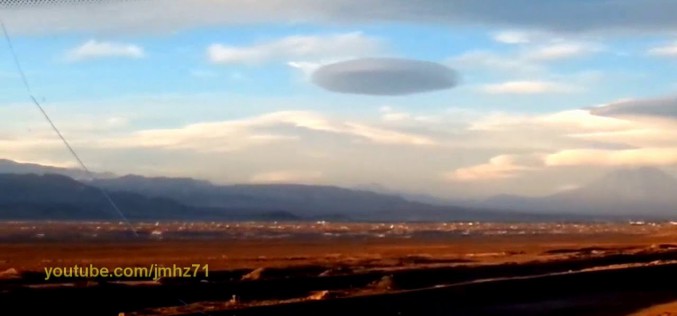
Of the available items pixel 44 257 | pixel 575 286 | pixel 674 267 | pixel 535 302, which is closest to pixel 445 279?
pixel 575 286

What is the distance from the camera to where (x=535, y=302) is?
3259 centimetres

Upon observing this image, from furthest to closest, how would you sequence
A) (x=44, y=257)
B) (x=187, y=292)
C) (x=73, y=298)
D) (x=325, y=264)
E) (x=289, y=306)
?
(x=44, y=257) < (x=325, y=264) < (x=187, y=292) < (x=73, y=298) < (x=289, y=306)

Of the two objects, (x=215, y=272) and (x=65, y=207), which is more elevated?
(x=65, y=207)

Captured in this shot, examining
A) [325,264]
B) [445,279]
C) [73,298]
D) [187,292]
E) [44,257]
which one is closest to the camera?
[73,298]

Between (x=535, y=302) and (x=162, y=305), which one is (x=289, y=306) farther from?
(x=535, y=302)

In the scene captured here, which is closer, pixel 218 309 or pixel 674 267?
pixel 218 309

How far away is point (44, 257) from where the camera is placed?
199 feet

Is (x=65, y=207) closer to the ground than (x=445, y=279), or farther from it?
farther from it

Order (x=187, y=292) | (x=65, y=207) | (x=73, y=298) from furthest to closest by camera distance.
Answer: (x=65, y=207) → (x=187, y=292) → (x=73, y=298)

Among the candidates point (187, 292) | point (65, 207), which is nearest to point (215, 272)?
point (187, 292)

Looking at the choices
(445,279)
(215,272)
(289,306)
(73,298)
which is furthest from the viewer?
(215,272)

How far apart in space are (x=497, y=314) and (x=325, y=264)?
22.7 metres

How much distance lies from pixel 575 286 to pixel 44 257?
3290 centimetres

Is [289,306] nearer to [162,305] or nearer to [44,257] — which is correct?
[162,305]
